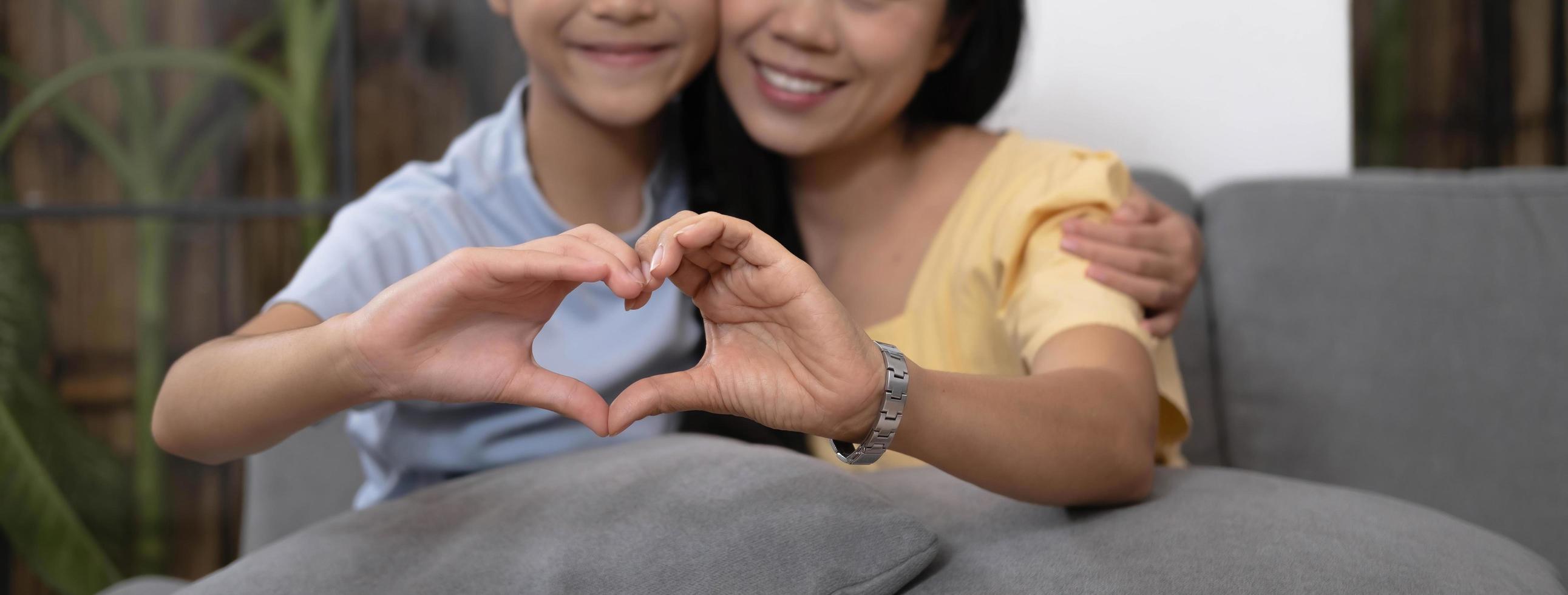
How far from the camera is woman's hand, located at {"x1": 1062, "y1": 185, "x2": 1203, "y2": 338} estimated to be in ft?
3.25

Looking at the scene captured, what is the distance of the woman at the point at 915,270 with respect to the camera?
2.27ft

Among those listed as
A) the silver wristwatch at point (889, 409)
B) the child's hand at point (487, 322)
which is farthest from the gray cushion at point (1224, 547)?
the child's hand at point (487, 322)

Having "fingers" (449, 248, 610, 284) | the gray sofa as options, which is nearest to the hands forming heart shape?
"fingers" (449, 248, 610, 284)

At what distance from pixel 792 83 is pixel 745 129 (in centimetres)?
11

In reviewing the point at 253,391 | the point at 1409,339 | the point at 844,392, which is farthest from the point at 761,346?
the point at 1409,339

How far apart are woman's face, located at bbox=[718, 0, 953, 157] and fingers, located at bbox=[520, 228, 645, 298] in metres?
0.53

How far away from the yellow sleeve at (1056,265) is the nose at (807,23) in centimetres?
27

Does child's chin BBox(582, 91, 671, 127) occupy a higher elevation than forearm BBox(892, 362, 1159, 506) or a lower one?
higher

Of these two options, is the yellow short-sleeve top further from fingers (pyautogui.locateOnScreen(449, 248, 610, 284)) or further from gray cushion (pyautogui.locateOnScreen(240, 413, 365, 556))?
gray cushion (pyautogui.locateOnScreen(240, 413, 365, 556))

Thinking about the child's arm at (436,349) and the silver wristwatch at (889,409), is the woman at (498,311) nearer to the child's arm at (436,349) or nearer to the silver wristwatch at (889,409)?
the child's arm at (436,349)

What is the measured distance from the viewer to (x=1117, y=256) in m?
0.99

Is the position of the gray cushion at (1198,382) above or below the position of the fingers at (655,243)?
below

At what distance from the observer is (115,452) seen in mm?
2029

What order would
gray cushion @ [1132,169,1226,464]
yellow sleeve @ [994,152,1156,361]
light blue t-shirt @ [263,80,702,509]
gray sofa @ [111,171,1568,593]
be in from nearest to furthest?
gray sofa @ [111,171,1568,593], yellow sleeve @ [994,152,1156,361], light blue t-shirt @ [263,80,702,509], gray cushion @ [1132,169,1226,464]
